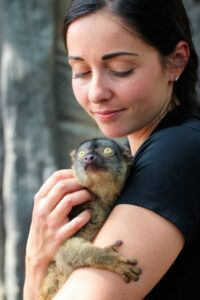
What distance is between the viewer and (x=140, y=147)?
1.61 metres

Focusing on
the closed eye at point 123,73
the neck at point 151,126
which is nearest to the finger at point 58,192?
the neck at point 151,126

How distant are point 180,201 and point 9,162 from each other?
343 centimetres

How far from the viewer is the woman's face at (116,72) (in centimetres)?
162

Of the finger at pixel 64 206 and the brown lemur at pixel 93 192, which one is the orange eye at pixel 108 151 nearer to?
the brown lemur at pixel 93 192

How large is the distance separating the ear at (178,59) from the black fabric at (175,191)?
0.26 meters

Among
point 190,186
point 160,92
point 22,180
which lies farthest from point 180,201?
point 22,180

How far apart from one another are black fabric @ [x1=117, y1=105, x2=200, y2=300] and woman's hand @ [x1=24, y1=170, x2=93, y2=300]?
263 millimetres

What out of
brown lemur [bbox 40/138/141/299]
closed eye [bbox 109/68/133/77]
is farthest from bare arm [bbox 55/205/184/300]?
closed eye [bbox 109/68/133/77]

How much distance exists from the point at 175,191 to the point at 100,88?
37 centimetres

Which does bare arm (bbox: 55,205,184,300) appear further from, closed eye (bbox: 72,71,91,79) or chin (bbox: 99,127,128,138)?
closed eye (bbox: 72,71,91,79)

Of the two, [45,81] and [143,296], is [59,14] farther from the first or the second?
[143,296]

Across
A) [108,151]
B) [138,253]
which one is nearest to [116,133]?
[108,151]

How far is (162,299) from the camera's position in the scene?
5.01 feet

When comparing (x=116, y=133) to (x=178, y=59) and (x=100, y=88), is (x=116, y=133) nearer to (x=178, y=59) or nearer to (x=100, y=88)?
(x=100, y=88)
